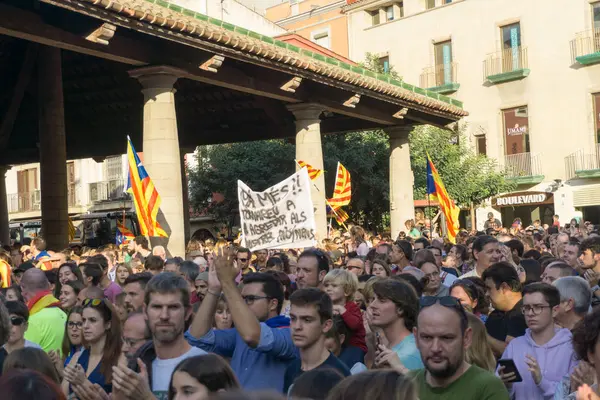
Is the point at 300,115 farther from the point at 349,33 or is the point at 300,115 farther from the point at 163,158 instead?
the point at 349,33

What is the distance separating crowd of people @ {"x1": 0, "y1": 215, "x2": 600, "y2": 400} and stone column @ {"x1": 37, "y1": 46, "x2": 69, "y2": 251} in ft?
34.0

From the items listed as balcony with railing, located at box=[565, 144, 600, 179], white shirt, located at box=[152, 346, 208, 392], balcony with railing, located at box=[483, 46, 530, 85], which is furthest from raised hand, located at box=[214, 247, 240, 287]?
balcony with railing, located at box=[483, 46, 530, 85]

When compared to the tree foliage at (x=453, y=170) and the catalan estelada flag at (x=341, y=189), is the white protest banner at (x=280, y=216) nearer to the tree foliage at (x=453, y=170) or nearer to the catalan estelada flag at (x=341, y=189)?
the catalan estelada flag at (x=341, y=189)

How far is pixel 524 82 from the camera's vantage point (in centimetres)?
3656

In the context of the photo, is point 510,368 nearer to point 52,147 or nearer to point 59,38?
point 59,38

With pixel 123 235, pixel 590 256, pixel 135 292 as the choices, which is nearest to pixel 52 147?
pixel 123 235

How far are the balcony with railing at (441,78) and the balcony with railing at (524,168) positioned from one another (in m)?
4.05

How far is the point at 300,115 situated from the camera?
58.0 feet

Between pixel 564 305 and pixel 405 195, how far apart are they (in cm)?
1586

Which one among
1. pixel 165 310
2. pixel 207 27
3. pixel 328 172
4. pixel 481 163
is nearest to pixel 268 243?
pixel 207 27

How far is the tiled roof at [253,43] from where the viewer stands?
11641 mm

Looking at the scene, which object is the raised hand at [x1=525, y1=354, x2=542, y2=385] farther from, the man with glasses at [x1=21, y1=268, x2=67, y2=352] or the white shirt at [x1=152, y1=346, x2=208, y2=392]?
the man with glasses at [x1=21, y1=268, x2=67, y2=352]

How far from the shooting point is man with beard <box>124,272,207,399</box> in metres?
4.39

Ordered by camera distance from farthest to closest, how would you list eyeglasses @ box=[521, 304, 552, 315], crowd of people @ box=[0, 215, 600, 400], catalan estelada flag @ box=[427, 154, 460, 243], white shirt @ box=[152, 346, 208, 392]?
1. catalan estelada flag @ box=[427, 154, 460, 243]
2. eyeglasses @ box=[521, 304, 552, 315]
3. white shirt @ box=[152, 346, 208, 392]
4. crowd of people @ box=[0, 215, 600, 400]
